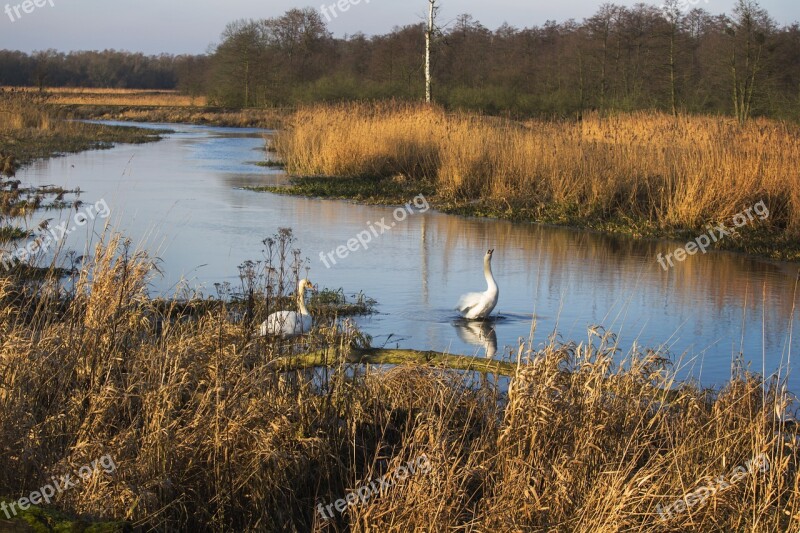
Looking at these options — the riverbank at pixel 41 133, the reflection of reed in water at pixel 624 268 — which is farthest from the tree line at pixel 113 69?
the reflection of reed in water at pixel 624 268

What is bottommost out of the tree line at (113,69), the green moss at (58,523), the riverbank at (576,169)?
the green moss at (58,523)

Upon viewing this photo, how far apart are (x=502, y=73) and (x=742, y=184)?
1310 inches

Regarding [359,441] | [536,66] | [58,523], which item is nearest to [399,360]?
[359,441]

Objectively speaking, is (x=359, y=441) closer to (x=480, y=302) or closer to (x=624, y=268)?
(x=480, y=302)

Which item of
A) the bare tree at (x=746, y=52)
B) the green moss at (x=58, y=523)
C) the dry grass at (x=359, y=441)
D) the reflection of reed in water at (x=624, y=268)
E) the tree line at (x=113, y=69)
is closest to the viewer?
the green moss at (x=58, y=523)

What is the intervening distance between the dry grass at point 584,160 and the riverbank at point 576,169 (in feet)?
0.09

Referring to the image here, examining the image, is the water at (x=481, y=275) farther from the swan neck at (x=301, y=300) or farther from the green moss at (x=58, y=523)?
the green moss at (x=58, y=523)

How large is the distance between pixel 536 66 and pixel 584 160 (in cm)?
3185

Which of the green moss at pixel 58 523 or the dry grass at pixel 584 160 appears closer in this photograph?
the green moss at pixel 58 523

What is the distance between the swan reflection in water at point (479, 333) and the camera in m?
8.72

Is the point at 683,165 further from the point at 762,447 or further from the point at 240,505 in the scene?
the point at 240,505

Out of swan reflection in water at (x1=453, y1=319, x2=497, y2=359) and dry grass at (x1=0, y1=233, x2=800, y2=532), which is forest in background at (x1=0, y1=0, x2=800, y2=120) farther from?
dry grass at (x1=0, y1=233, x2=800, y2=532)

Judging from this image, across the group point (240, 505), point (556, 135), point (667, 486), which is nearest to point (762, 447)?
point (667, 486)

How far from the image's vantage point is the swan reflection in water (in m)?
8.72
